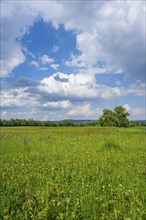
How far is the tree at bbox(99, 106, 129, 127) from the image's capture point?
112 meters

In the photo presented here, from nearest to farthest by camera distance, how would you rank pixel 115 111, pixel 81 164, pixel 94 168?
pixel 94 168 → pixel 81 164 → pixel 115 111

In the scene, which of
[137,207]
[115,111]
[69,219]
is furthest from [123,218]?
[115,111]

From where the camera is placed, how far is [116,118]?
370 feet

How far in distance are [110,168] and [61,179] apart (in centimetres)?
206

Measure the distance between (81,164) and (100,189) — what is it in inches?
102

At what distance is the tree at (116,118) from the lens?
112m

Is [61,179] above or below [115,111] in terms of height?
below

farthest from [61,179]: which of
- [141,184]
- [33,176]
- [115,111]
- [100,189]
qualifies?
[115,111]

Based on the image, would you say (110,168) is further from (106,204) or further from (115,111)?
(115,111)

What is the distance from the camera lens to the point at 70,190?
17.7ft

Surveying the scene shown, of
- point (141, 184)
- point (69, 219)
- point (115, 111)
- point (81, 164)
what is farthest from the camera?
point (115, 111)

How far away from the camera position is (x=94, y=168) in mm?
7605

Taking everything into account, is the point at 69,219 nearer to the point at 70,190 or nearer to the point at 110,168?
the point at 70,190

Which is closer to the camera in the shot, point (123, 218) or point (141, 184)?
point (123, 218)
